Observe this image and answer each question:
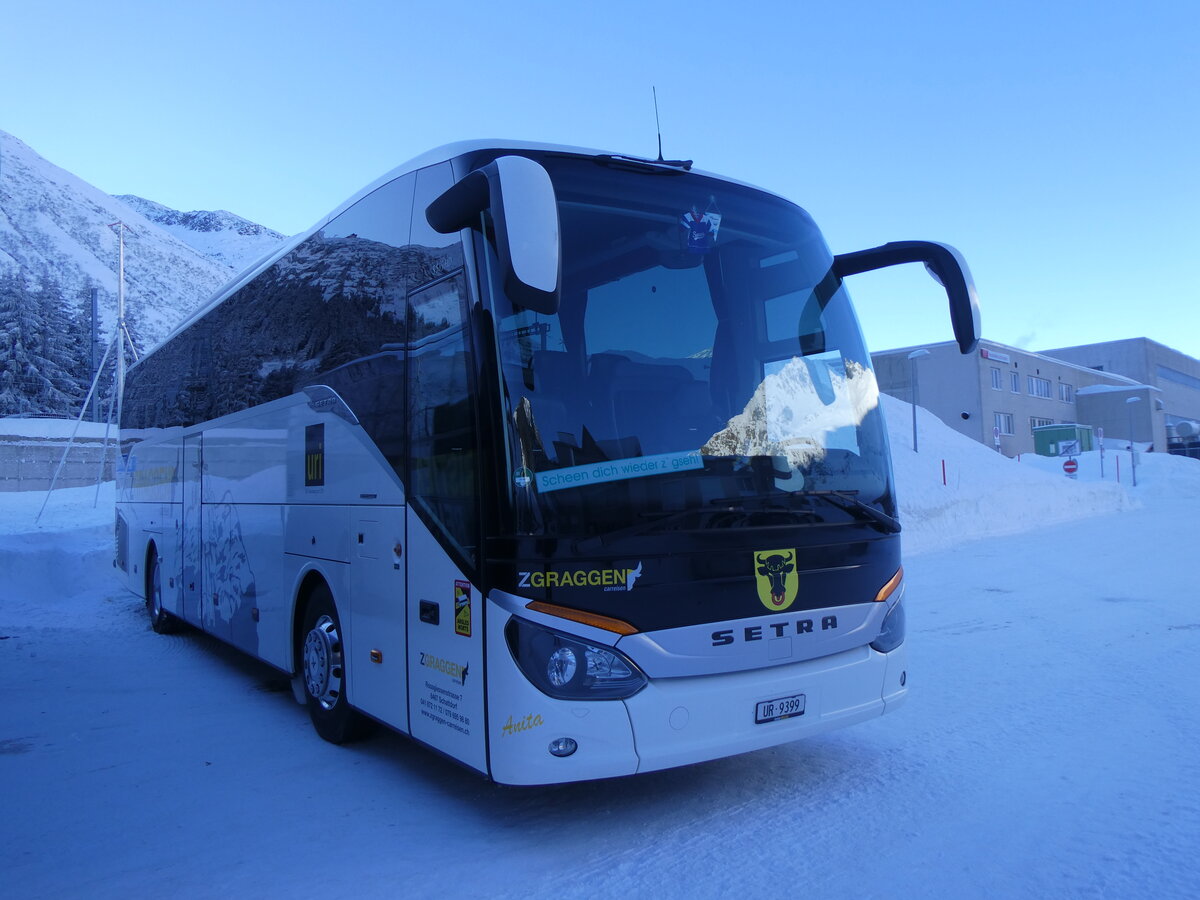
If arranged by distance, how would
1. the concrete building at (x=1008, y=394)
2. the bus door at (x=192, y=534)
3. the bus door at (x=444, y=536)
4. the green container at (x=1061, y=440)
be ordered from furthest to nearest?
the concrete building at (x=1008, y=394)
the green container at (x=1061, y=440)
the bus door at (x=192, y=534)
the bus door at (x=444, y=536)

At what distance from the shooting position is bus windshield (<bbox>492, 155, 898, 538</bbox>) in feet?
13.1

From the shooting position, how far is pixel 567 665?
12.8 ft

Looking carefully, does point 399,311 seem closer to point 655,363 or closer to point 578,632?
point 655,363

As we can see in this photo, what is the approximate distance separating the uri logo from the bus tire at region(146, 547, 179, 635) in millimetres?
8061

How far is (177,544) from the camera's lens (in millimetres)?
9492

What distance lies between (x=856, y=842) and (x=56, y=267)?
131 m

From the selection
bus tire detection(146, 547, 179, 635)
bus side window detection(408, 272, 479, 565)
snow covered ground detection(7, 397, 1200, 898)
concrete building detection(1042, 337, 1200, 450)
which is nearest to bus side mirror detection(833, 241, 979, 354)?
bus side window detection(408, 272, 479, 565)

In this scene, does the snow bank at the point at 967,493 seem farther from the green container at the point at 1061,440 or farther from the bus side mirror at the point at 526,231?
the green container at the point at 1061,440

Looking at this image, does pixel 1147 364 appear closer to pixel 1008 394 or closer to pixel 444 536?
pixel 1008 394

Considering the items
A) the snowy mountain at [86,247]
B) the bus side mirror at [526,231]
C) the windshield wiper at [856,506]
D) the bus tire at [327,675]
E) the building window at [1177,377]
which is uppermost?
the snowy mountain at [86,247]

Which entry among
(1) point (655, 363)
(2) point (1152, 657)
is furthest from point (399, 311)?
(2) point (1152, 657)

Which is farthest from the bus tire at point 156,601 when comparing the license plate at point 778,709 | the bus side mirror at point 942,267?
the bus side mirror at point 942,267

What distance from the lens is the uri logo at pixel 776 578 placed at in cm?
428

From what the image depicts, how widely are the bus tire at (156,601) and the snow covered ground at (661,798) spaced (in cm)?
134
